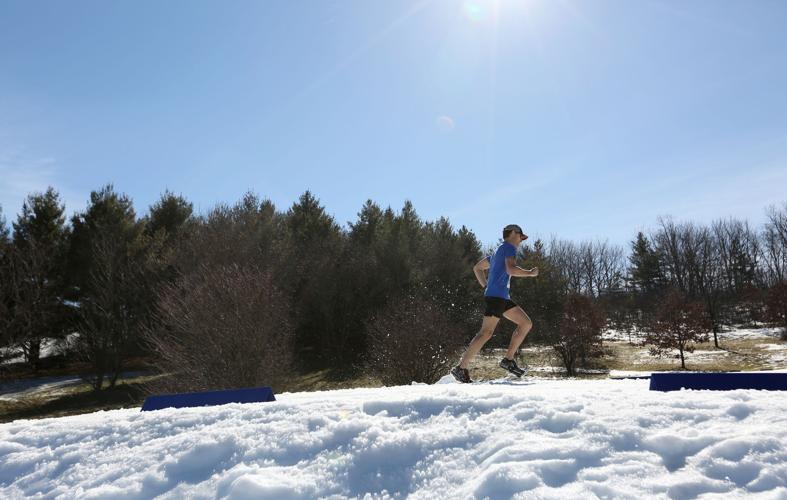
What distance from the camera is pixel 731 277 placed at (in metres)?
54.8

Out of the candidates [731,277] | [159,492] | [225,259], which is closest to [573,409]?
[159,492]

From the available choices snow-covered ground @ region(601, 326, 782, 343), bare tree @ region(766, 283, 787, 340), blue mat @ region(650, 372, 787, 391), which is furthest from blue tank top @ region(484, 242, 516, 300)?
bare tree @ region(766, 283, 787, 340)

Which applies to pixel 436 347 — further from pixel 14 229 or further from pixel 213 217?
pixel 14 229

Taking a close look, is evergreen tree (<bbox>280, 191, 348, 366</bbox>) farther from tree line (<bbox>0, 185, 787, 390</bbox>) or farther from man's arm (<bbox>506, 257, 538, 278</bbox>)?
man's arm (<bbox>506, 257, 538, 278</bbox>)

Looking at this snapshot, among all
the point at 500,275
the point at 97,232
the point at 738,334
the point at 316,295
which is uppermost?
the point at 97,232

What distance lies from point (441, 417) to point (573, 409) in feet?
2.66

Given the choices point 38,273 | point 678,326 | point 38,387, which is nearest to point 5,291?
point 38,273

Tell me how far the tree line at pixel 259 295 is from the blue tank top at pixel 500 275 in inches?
301

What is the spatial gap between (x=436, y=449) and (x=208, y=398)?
2.49m

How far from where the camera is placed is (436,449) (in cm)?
279

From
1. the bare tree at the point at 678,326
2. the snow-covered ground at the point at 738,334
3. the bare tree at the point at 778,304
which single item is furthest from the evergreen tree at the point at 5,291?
the bare tree at the point at 778,304

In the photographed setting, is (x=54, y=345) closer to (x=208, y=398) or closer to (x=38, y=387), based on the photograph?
(x=38, y=387)

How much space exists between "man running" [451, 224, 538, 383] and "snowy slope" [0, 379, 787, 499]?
2303 millimetres

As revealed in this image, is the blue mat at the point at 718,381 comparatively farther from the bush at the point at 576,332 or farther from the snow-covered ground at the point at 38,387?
the snow-covered ground at the point at 38,387
